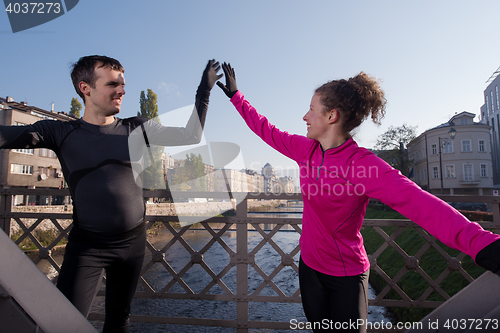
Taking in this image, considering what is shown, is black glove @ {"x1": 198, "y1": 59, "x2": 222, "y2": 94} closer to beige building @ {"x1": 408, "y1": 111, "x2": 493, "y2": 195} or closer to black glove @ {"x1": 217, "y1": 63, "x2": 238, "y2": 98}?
black glove @ {"x1": 217, "y1": 63, "x2": 238, "y2": 98}

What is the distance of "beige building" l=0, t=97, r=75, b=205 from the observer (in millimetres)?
26422

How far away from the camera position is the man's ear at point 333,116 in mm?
1694

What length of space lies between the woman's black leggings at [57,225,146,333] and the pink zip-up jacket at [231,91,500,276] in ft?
3.53

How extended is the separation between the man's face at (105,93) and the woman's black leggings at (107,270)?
29.8 inches

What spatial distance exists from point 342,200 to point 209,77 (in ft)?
4.49

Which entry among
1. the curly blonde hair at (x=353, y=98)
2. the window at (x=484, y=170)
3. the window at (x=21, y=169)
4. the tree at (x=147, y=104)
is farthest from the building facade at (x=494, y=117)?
the window at (x=21, y=169)

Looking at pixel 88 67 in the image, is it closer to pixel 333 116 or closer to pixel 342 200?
pixel 333 116

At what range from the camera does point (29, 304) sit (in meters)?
1.11

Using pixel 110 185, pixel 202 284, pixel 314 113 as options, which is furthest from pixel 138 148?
pixel 202 284

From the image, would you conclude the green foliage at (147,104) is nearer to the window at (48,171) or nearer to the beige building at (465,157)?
the window at (48,171)

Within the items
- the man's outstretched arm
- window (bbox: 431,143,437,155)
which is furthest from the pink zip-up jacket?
window (bbox: 431,143,437,155)

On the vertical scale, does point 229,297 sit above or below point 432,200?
below

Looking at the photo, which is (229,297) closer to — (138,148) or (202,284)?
(138,148)

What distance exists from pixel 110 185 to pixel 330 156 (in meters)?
1.33
